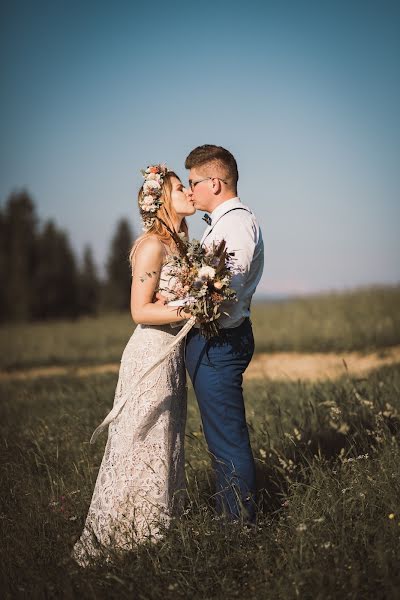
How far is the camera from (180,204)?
4555 millimetres

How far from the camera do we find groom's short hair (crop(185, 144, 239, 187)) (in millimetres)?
4176

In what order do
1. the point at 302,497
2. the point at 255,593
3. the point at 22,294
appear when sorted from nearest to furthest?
the point at 255,593 → the point at 302,497 → the point at 22,294

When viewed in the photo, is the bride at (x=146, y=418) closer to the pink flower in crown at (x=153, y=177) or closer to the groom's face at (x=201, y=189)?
the pink flower in crown at (x=153, y=177)

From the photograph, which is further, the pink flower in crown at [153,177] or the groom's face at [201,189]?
the pink flower in crown at [153,177]

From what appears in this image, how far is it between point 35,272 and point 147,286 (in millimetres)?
48036

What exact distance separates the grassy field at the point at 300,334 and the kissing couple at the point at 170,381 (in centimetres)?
1004

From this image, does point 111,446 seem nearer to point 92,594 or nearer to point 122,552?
point 122,552

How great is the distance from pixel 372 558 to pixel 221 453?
1.20 m

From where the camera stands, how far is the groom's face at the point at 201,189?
4203mm

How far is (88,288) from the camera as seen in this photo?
59.2m

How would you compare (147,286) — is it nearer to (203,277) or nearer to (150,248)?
(150,248)

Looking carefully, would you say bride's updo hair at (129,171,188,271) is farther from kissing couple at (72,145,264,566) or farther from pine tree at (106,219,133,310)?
pine tree at (106,219,133,310)

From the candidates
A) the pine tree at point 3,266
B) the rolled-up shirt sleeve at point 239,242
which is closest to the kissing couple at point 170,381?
the rolled-up shirt sleeve at point 239,242

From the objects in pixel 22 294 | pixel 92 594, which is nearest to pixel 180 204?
pixel 92 594
